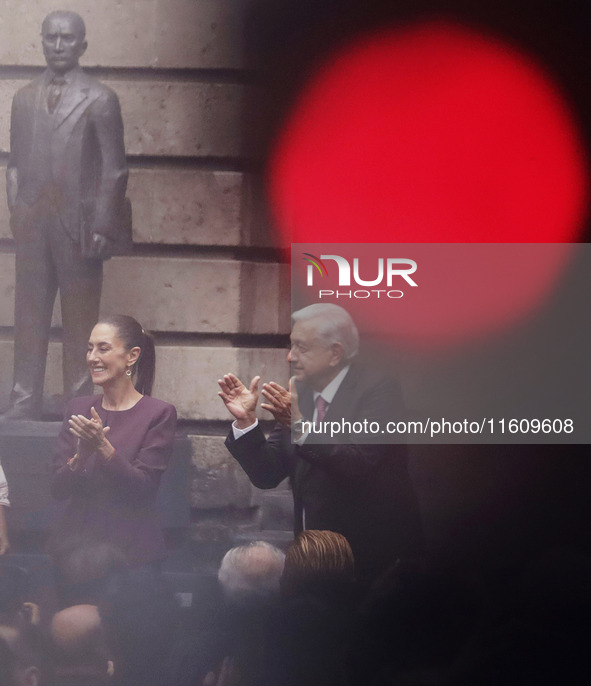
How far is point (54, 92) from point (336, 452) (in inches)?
72.2

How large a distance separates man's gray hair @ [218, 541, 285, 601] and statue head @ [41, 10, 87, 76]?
207 cm

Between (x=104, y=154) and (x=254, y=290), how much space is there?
0.81 meters

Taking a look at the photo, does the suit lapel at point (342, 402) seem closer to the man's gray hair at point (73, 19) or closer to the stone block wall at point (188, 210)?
the stone block wall at point (188, 210)

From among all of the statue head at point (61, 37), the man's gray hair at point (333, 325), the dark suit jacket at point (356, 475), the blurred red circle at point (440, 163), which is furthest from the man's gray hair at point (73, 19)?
the dark suit jacket at point (356, 475)

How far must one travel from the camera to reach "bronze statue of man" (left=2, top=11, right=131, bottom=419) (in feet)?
9.71

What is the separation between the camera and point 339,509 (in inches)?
114

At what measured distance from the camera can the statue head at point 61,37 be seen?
2.98 meters

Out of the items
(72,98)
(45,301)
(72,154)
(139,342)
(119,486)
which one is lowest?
(119,486)

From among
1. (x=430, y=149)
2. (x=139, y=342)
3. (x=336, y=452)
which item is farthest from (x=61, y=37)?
(x=336, y=452)

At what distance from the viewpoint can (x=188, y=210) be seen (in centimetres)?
303

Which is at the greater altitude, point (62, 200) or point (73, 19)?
point (73, 19)

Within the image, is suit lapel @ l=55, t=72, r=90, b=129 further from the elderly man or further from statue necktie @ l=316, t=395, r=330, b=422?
A: statue necktie @ l=316, t=395, r=330, b=422

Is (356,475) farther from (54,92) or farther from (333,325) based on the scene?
(54,92)

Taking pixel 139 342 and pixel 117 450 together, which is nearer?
pixel 117 450
